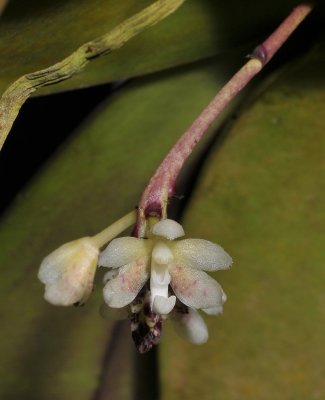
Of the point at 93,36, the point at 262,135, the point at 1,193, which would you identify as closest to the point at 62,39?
the point at 93,36

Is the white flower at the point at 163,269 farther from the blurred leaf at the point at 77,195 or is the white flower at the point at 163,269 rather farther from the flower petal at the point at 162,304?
the blurred leaf at the point at 77,195

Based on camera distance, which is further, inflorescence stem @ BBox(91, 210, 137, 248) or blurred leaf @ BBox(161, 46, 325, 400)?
blurred leaf @ BBox(161, 46, 325, 400)

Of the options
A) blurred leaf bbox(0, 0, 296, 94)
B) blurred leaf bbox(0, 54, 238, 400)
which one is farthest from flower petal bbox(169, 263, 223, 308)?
blurred leaf bbox(0, 54, 238, 400)

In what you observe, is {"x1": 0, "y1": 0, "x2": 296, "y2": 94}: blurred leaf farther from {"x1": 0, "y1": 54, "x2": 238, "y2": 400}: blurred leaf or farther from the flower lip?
the flower lip

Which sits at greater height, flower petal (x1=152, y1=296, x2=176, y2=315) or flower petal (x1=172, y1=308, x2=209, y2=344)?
flower petal (x1=152, y1=296, x2=176, y2=315)

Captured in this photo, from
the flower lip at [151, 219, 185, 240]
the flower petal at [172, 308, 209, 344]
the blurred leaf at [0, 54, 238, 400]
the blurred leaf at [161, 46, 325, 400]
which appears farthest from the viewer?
the blurred leaf at [0, 54, 238, 400]

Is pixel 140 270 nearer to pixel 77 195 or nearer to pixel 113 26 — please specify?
pixel 113 26

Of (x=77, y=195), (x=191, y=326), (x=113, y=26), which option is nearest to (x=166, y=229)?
(x=191, y=326)
